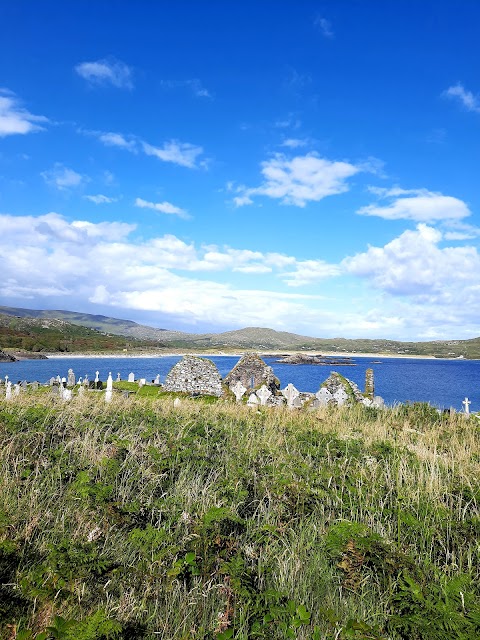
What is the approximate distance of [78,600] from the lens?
3.36m

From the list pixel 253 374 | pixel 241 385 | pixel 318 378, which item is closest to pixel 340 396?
pixel 241 385

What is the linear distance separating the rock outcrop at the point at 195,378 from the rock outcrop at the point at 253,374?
190 cm

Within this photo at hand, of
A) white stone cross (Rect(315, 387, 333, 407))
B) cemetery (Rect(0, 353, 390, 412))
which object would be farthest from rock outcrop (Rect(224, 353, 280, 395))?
white stone cross (Rect(315, 387, 333, 407))

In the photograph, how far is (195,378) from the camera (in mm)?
24469

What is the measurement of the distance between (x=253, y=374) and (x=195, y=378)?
12.4 ft

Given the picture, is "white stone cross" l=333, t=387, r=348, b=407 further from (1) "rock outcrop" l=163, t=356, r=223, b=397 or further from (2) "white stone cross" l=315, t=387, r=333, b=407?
(1) "rock outcrop" l=163, t=356, r=223, b=397

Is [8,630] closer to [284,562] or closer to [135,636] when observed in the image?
[135,636]

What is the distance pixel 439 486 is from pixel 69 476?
18.5 feet

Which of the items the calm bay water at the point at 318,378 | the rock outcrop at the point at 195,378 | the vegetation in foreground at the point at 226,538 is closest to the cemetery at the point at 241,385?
the rock outcrop at the point at 195,378

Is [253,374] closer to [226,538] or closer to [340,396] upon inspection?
[340,396]

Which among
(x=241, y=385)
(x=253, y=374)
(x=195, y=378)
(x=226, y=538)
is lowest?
(x=241, y=385)

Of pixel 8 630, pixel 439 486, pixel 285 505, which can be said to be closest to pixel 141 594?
pixel 8 630

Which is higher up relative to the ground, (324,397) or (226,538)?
(226,538)

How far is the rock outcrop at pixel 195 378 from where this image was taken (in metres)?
24.3
